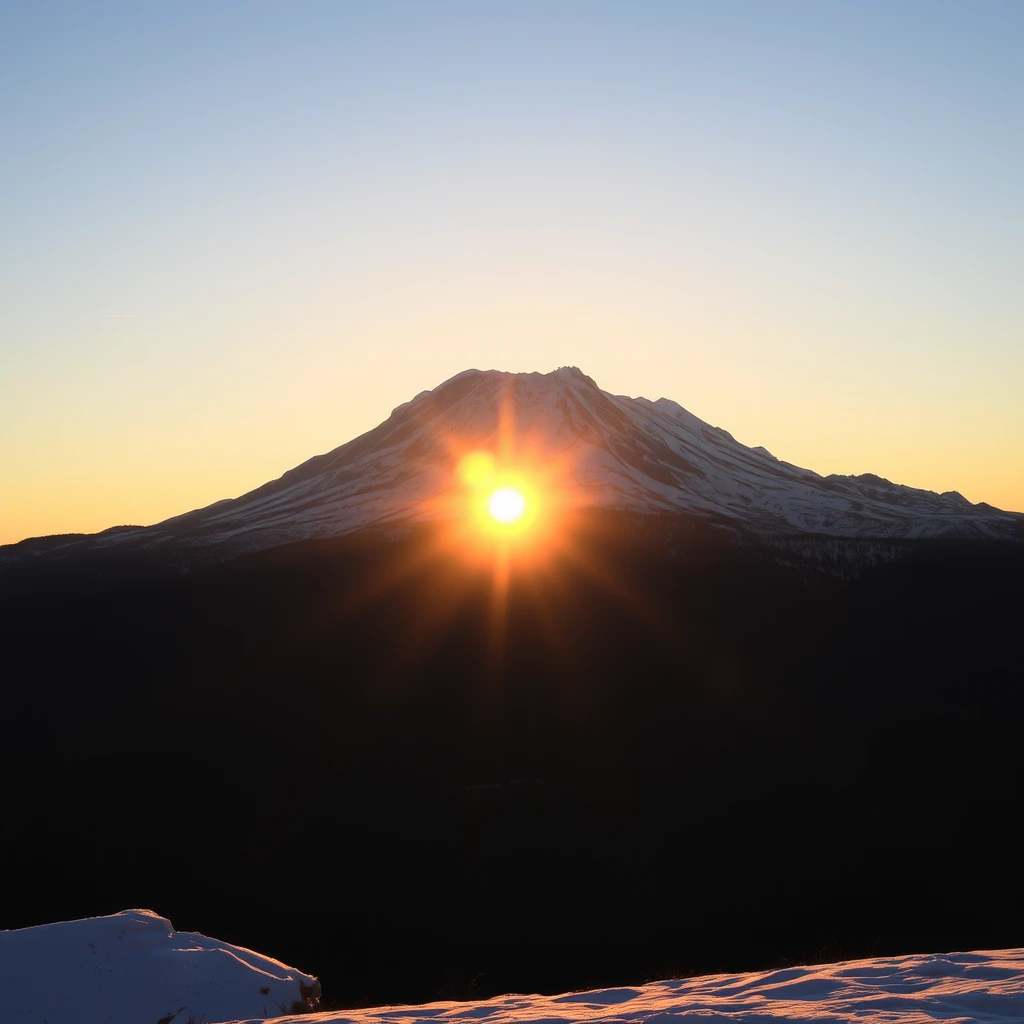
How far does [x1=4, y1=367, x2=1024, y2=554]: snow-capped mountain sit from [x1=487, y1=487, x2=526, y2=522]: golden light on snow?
18.5 feet

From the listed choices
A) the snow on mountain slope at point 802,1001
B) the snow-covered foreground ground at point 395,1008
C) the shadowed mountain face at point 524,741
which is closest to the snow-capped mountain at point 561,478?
the shadowed mountain face at point 524,741

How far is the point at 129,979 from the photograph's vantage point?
13094 mm

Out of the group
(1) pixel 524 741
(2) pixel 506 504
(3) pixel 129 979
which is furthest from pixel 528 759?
(2) pixel 506 504

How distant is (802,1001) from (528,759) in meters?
41.8

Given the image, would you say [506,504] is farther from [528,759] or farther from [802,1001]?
[802,1001]

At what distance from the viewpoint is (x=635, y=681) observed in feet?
207

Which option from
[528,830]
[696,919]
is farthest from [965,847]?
[528,830]

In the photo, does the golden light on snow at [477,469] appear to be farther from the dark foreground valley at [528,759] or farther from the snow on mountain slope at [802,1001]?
the snow on mountain slope at [802,1001]

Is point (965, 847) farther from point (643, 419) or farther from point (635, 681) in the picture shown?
point (643, 419)

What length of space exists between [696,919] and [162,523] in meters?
116

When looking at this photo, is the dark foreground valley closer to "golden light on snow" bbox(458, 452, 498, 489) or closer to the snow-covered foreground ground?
the snow-covered foreground ground

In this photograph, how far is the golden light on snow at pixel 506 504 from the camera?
11265cm

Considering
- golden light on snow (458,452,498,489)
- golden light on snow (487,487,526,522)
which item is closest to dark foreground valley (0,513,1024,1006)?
golden light on snow (487,487,526,522)

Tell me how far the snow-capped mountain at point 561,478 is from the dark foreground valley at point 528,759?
17.4 m
